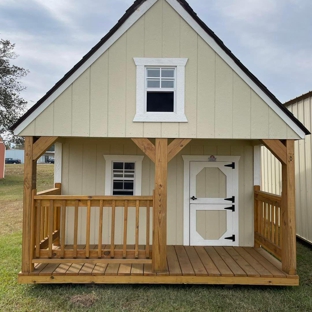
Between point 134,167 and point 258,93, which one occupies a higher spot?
point 258,93

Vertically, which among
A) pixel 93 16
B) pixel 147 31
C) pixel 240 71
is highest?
pixel 93 16

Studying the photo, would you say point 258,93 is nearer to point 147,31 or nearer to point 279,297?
point 147,31

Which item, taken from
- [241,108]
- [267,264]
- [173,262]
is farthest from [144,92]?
[267,264]

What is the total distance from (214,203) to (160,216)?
2168mm

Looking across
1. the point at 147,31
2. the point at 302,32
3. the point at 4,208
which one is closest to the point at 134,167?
the point at 147,31

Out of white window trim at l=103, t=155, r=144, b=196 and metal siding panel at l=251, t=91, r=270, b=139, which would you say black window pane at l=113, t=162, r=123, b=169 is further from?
metal siding panel at l=251, t=91, r=270, b=139

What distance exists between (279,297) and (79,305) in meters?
3.23

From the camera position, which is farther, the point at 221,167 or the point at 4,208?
the point at 4,208

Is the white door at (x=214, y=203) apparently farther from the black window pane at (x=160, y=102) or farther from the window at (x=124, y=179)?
the black window pane at (x=160, y=102)

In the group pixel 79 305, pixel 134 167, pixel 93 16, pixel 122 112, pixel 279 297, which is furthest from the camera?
pixel 93 16

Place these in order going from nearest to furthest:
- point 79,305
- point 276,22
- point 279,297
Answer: point 79,305, point 279,297, point 276,22

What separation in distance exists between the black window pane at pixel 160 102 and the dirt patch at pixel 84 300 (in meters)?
3.32

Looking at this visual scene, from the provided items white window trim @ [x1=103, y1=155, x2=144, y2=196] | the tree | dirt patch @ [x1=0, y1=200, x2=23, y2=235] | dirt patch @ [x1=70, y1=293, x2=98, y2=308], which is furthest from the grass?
the tree

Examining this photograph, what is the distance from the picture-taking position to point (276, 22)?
1145cm
